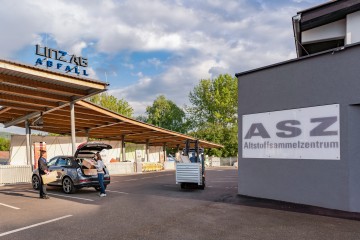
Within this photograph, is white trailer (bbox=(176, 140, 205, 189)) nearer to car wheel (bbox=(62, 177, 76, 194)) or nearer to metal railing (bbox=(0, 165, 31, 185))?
car wheel (bbox=(62, 177, 76, 194))

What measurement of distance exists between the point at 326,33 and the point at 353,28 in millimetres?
1551

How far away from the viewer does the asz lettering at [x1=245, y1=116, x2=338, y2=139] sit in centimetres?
972

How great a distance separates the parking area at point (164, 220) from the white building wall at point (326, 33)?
26.1 ft

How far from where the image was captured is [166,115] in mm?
85250

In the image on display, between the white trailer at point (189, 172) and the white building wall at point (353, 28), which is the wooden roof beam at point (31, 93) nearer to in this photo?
the white trailer at point (189, 172)

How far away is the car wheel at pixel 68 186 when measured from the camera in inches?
529

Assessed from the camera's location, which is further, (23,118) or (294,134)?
(23,118)

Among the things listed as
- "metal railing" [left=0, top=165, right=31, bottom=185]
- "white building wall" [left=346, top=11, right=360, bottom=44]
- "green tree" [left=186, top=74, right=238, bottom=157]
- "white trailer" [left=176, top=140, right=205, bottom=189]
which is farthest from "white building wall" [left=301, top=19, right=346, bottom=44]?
"green tree" [left=186, top=74, right=238, bottom=157]

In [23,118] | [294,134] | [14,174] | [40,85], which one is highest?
[40,85]

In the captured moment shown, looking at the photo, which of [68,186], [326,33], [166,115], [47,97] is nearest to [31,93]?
[47,97]

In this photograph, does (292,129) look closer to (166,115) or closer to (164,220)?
(164,220)

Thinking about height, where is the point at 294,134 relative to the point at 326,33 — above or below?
below

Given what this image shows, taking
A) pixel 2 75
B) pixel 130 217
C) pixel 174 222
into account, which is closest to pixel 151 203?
pixel 130 217

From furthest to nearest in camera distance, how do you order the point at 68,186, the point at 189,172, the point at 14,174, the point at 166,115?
the point at 166,115
the point at 14,174
the point at 189,172
the point at 68,186
